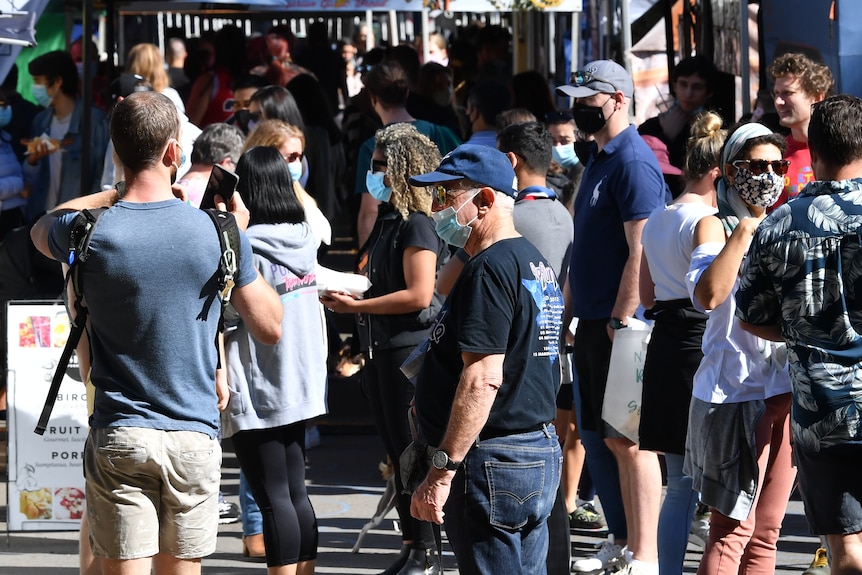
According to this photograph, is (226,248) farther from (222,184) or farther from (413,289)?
(413,289)

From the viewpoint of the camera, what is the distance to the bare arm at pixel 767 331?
3.88m

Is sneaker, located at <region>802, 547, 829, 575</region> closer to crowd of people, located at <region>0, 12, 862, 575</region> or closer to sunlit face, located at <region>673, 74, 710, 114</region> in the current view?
crowd of people, located at <region>0, 12, 862, 575</region>

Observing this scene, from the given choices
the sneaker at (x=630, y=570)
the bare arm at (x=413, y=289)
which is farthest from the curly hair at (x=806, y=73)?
the sneaker at (x=630, y=570)

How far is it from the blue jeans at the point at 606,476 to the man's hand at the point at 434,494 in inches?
76.8

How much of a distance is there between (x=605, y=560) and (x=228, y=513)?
215 centimetres

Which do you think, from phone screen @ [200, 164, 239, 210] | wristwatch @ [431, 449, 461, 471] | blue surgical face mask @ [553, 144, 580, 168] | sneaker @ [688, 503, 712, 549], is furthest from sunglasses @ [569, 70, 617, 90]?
wristwatch @ [431, 449, 461, 471]

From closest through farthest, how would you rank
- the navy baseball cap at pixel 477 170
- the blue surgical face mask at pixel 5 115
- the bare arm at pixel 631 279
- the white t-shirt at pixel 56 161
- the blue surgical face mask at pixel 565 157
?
the navy baseball cap at pixel 477 170 → the bare arm at pixel 631 279 → the blue surgical face mask at pixel 565 157 → the blue surgical face mask at pixel 5 115 → the white t-shirt at pixel 56 161

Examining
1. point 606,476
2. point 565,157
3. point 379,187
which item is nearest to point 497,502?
point 606,476

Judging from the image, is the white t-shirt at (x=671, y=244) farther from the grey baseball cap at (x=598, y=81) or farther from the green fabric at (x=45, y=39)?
the green fabric at (x=45, y=39)

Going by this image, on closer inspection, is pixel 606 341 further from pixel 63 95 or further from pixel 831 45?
pixel 63 95

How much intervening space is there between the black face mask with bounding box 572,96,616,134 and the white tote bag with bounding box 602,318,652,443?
0.89m

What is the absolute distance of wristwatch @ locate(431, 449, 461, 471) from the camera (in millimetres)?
3574

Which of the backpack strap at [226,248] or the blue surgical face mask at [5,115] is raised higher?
the blue surgical face mask at [5,115]

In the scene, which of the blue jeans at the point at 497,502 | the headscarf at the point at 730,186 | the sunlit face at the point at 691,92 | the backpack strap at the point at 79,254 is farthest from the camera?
the sunlit face at the point at 691,92
